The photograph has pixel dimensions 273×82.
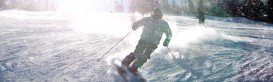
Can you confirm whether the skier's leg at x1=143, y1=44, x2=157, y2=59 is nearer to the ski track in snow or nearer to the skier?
the skier

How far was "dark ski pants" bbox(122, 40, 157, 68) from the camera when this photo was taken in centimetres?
970

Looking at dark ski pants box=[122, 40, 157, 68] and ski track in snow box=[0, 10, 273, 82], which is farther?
ski track in snow box=[0, 10, 273, 82]

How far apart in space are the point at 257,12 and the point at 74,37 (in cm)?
3013

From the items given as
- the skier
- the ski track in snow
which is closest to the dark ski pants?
the skier

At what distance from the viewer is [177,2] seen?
57.3 meters

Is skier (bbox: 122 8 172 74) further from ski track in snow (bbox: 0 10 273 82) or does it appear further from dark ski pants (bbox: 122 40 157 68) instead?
ski track in snow (bbox: 0 10 273 82)

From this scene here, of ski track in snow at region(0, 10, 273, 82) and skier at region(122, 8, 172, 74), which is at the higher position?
skier at region(122, 8, 172, 74)

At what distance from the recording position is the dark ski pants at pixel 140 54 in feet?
31.8

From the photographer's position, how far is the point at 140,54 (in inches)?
384

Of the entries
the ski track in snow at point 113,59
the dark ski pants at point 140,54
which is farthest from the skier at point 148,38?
the ski track in snow at point 113,59

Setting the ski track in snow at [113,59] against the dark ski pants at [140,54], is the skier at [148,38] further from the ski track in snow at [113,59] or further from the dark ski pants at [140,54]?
the ski track in snow at [113,59]

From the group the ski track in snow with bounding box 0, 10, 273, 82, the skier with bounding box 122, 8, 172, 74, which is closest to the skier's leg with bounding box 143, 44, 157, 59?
the skier with bounding box 122, 8, 172, 74

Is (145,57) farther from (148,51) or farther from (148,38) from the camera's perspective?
(148,38)

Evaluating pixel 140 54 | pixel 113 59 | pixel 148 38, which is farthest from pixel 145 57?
pixel 113 59
